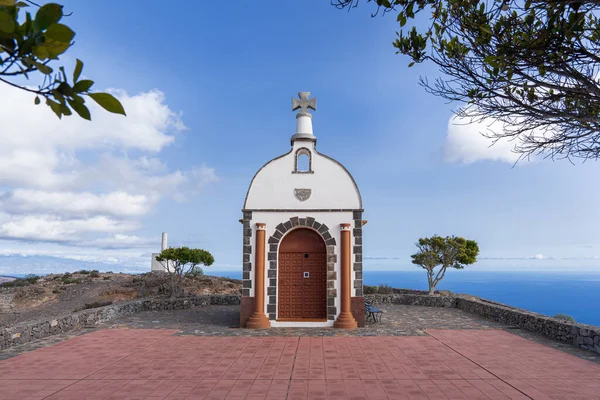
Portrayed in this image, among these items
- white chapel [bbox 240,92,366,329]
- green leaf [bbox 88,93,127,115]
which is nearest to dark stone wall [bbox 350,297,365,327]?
white chapel [bbox 240,92,366,329]

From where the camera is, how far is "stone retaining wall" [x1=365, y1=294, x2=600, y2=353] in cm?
873

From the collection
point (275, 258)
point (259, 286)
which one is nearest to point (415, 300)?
point (275, 258)

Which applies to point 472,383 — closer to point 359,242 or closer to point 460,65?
point 460,65

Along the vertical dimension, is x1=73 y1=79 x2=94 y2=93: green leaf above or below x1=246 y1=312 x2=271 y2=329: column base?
above

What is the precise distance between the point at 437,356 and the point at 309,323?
14.0 ft

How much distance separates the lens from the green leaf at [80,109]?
153 cm

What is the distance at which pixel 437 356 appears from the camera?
26.6 ft

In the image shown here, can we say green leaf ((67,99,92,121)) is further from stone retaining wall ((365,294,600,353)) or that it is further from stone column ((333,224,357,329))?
stone column ((333,224,357,329))

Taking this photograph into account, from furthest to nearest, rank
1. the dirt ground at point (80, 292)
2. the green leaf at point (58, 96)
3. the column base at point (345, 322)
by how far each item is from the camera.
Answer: the dirt ground at point (80, 292) < the column base at point (345, 322) < the green leaf at point (58, 96)

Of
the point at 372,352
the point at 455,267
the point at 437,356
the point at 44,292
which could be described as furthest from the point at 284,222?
the point at 44,292

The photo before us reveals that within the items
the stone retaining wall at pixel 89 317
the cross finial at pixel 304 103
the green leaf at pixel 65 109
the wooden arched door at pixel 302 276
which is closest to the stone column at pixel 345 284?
the wooden arched door at pixel 302 276

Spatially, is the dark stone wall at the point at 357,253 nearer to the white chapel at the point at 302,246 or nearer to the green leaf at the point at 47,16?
the white chapel at the point at 302,246

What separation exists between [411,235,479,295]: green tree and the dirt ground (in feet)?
36.2

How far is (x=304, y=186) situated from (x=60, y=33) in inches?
428
